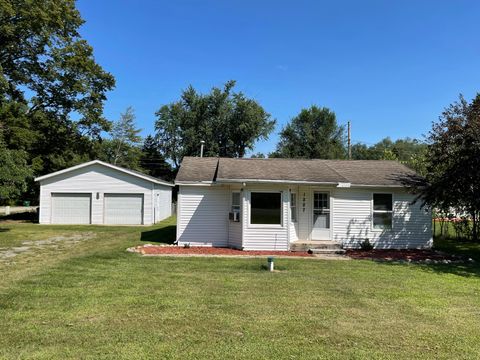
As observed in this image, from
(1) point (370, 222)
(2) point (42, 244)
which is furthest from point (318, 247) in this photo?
(2) point (42, 244)

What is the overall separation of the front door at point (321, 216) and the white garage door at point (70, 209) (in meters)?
16.3

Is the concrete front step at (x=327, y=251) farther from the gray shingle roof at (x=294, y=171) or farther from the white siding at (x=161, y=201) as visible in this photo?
the white siding at (x=161, y=201)

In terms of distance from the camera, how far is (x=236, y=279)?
8578 mm

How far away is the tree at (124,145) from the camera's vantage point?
54.2 meters

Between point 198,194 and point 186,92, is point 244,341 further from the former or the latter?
point 186,92

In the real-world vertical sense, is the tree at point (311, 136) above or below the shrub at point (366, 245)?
above

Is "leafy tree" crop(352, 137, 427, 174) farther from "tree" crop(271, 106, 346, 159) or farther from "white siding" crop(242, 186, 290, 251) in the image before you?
"white siding" crop(242, 186, 290, 251)

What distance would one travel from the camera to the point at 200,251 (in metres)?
13.0

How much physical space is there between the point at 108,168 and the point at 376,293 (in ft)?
68.6

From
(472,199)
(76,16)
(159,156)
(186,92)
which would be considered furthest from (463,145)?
(159,156)

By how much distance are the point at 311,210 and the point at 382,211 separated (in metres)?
2.81

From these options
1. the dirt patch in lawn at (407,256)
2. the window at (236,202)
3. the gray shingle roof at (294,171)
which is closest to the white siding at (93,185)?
the gray shingle roof at (294,171)

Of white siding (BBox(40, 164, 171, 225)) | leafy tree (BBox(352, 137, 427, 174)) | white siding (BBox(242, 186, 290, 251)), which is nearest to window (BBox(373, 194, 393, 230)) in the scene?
white siding (BBox(242, 186, 290, 251))

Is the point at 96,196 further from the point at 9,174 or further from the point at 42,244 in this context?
the point at 42,244
